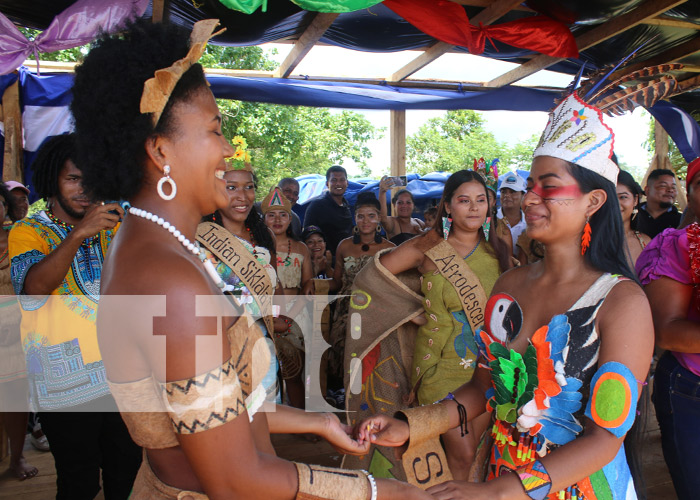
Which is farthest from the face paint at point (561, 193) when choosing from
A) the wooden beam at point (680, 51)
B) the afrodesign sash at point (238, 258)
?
the wooden beam at point (680, 51)

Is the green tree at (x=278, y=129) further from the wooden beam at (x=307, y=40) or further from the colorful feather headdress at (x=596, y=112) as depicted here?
the colorful feather headdress at (x=596, y=112)

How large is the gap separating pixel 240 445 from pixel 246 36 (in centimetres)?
472

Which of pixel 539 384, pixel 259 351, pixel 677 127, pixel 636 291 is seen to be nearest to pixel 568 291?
pixel 636 291

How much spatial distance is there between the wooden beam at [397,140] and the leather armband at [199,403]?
21.4 ft

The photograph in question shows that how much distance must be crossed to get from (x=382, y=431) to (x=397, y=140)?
6.06m

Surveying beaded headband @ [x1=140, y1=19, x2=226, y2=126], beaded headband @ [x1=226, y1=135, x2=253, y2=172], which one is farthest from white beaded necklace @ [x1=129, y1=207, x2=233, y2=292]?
beaded headband @ [x1=226, y1=135, x2=253, y2=172]

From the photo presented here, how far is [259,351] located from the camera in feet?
4.68

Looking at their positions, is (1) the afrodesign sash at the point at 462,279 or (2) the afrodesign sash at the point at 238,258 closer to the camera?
(1) the afrodesign sash at the point at 462,279

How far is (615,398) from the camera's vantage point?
1.52 metres

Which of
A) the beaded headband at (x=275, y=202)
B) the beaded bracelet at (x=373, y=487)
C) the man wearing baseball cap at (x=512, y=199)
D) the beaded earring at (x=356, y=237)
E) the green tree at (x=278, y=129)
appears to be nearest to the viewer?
the beaded bracelet at (x=373, y=487)

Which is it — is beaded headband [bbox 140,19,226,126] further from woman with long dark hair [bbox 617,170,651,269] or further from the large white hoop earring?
woman with long dark hair [bbox 617,170,651,269]

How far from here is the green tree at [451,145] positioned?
26.0 metres

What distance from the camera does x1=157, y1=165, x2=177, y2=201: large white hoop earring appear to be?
4.19 ft

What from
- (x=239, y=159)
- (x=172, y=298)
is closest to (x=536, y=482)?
(x=172, y=298)
